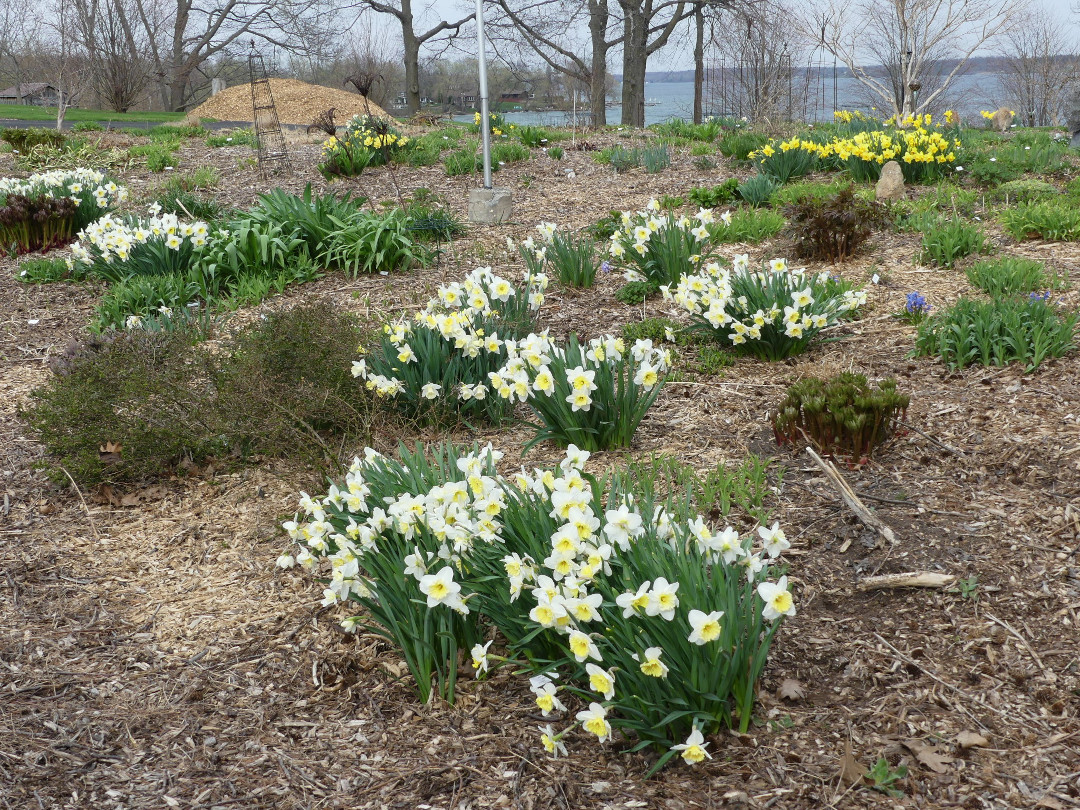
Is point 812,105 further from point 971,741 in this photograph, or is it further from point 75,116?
point 971,741

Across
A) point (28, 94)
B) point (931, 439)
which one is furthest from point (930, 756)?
point (28, 94)

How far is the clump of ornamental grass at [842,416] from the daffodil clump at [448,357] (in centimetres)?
130

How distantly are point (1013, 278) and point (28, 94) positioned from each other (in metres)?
Result: 37.0

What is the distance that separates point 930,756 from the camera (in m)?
2.01

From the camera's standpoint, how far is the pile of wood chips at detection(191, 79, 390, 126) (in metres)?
20.5

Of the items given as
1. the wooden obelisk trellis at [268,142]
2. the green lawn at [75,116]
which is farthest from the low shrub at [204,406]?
the green lawn at [75,116]

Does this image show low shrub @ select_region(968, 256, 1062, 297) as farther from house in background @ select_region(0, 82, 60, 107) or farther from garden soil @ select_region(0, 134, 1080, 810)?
house in background @ select_region(0, 82, 60, 107)

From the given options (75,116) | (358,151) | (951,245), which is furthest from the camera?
(75,116)

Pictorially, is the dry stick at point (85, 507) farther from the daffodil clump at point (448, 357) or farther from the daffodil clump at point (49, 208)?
the daffodil clump at point (49, 208)

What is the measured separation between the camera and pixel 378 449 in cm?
368

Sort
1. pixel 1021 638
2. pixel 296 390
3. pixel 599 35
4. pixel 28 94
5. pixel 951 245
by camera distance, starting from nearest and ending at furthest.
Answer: pixel 1021 638 < pixel 296 390 < pixel 951 245 < pixel 599 35 < pixel 28 94

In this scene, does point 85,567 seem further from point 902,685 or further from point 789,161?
point 789,161

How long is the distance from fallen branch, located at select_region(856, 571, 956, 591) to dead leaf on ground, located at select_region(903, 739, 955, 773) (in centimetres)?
63

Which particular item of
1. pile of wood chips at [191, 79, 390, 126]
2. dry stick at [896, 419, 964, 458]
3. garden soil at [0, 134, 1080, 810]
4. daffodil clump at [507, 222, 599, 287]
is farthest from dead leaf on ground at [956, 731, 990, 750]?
pile of wood chips at [191, 79, 390, 126]
